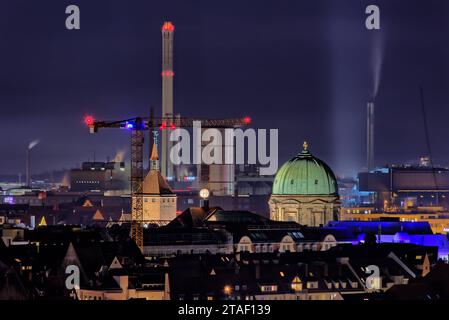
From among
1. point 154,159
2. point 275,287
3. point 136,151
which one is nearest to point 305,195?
point 154,159

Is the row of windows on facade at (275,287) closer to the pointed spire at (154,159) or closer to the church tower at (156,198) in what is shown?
the church tower at (156,198)

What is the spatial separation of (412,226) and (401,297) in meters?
82.1

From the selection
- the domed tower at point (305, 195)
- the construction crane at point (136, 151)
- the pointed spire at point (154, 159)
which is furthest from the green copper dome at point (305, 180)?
the pointed spire at point (154, 159)

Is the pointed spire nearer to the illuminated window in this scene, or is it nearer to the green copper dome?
the green copper dome

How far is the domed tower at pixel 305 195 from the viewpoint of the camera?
168 m

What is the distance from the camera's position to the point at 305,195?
167625 mm

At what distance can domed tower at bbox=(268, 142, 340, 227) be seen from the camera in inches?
6624

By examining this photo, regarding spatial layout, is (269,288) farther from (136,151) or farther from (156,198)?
(156,198)

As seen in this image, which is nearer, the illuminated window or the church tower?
the illuminated window

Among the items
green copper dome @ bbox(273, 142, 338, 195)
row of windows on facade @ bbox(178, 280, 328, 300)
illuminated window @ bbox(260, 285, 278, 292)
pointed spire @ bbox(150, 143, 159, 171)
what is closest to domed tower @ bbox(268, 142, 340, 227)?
green copper dome @ bbox(273, 142, 338, 195)

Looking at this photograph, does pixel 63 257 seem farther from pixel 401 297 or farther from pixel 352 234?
pixel 352 234

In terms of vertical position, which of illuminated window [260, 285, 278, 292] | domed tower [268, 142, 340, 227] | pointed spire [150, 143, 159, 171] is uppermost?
pointed spire [150, 143, 159, 171]

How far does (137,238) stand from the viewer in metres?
135

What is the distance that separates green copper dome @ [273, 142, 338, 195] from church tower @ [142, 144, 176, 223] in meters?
11.8
